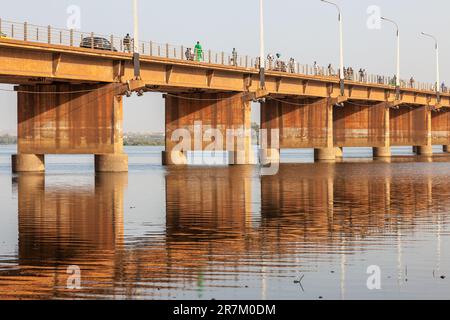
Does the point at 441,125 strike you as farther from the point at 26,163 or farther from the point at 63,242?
the point at 63,242

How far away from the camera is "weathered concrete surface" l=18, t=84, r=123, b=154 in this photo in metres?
65.8

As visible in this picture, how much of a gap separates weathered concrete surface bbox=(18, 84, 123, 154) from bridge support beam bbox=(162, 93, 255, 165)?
1854 cm

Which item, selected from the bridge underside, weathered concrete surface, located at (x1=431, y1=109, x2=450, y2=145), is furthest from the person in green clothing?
weathered concrete surface, located at (x1=431, y1=109, x2=450, y2=145)

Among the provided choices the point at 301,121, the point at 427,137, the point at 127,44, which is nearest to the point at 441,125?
the point at 427,137

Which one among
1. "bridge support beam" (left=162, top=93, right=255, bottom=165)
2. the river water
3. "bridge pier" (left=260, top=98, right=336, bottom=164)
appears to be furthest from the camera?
"bridge pier" (left=260, top=98, right=336, bottom=164)

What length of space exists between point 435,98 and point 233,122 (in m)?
62.5

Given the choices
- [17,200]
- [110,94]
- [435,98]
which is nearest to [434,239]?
[17,200]

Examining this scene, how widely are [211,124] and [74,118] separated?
20467 millimetres

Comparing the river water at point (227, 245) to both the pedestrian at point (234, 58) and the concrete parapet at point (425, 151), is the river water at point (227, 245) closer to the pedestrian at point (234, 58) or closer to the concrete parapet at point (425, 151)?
the pedestrian at point (234, 58)

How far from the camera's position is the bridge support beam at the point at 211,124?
275 ft

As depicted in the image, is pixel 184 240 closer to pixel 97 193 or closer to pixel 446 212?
pixel 446 212

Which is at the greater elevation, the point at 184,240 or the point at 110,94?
the point at 110,94

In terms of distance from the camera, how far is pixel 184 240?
23906 mm

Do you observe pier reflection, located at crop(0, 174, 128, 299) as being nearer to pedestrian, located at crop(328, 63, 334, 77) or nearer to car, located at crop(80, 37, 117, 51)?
car, located at crop(80, 37, 117, 51)
